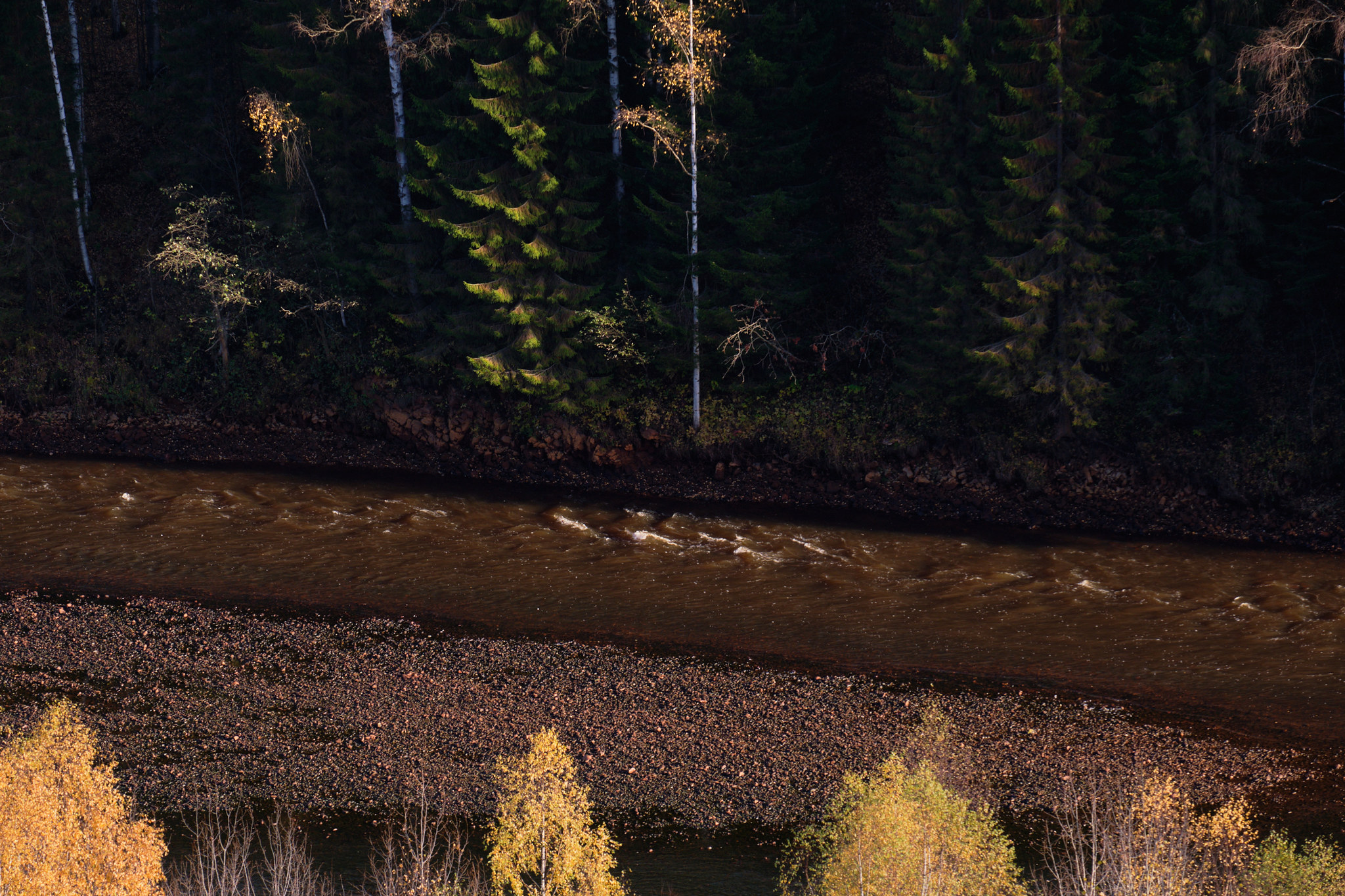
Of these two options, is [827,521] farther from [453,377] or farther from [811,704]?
[453,377]

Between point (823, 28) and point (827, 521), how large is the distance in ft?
47.6

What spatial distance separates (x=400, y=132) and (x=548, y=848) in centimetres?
2586

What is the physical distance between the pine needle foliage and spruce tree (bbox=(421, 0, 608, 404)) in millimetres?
18856

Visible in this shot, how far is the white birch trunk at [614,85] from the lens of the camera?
108 ft

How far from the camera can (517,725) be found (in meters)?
20.3

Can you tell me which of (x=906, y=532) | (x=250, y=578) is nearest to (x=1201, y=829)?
(x=906, y=532)

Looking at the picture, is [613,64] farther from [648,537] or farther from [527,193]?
[648,537]

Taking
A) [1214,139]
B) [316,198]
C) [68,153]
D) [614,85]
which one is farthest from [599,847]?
[68,153]

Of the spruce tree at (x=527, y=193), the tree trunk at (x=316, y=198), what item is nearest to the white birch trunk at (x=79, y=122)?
the tree trunk at (x=316, y=198)

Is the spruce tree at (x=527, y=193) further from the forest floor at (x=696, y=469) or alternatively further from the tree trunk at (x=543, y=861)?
the tree trunk at (x=543, y=861)

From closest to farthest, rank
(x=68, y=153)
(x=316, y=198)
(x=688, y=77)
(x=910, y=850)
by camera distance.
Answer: (x=910, y=850)
(x=688, y=77)
(x=316, y=198)
(x=68, y=153)

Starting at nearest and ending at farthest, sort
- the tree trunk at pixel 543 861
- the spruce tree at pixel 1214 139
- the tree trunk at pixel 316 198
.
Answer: the tree trunk at pixel 543 861, the spruce tree at pixel 1214 139, the tree trunk at pixel 316 198

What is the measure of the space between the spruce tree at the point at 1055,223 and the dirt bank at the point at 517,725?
11.2 metres

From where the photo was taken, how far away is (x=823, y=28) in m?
33.2
